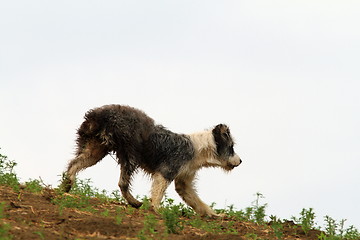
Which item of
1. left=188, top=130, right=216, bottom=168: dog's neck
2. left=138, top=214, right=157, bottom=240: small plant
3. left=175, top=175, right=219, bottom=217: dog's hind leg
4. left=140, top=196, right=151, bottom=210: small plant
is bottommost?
left=138, top=214, right=157, bottom=240: small plant

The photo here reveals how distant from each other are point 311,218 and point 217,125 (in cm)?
348

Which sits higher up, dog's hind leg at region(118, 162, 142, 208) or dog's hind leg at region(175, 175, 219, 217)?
dog's hind leg at region(175, 175, 219, 217)

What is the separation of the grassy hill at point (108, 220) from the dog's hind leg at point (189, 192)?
55 centimetres

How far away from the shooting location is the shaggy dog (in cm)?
1200

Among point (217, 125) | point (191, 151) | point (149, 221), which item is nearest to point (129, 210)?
point (149, 221)

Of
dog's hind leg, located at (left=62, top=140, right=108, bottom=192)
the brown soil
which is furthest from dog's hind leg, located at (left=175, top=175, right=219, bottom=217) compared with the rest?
dog's hind leg, located at (left=62, top=140, right=108, bottom=192)

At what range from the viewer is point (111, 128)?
11922mm

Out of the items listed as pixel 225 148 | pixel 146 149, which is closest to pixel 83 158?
pixel 146 149

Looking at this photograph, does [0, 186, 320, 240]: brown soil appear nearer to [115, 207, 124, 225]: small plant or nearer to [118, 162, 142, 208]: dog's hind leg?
[115, 207, 124, 225]: small plant

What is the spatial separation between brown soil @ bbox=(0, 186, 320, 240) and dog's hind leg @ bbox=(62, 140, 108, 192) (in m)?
0.72

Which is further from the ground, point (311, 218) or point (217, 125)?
point (217, 125)

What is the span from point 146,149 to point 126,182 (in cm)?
79

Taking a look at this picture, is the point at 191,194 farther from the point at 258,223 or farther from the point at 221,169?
the point at 258,223

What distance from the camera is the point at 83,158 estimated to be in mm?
12297
